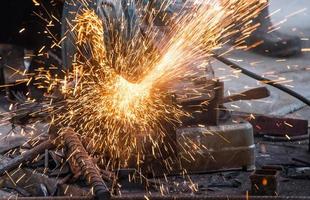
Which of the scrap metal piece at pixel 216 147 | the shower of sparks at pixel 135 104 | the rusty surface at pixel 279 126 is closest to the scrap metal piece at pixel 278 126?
the rusty surface at pixel 279 126

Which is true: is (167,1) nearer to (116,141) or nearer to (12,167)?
(116,141)

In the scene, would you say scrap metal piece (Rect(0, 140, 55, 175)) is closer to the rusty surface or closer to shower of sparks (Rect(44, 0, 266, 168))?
shower of sparks (Rect(44, 0, 266, 168))

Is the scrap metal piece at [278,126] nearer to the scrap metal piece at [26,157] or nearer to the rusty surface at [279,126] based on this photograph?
the rusty surface at [279,126]

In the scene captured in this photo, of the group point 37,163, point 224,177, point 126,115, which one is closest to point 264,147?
point 224,177

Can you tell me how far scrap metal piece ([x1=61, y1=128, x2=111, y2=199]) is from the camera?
10.2 feet

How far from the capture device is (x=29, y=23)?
3562 mm

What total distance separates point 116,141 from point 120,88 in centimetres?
39

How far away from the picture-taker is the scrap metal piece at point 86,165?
122 inches

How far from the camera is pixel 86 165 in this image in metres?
3.44

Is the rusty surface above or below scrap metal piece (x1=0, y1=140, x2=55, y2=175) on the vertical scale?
above

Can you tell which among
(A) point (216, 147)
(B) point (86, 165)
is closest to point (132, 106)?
(A) point (216, 147)

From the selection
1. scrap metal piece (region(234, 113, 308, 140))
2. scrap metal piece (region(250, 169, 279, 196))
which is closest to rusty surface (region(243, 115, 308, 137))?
scrap metal piece (region(234, 113, 308, 140))

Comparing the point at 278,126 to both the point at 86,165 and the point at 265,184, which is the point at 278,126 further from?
Result: the point at 86,165

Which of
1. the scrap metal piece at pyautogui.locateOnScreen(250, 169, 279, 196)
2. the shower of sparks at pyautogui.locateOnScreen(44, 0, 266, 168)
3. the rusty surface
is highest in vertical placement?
the shower of sparks at pyautogui.locateOnScreen(44, 0, 266, 168)
